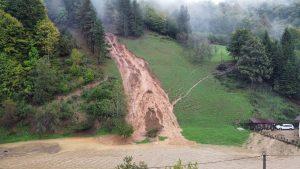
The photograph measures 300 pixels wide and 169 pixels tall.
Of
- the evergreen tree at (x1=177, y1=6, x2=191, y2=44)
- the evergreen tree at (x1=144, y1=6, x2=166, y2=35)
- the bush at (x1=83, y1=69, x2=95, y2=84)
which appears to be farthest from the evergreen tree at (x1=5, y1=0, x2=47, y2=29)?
the evergreen tree at (x1=177, y1=6, x2=191, y2=44)

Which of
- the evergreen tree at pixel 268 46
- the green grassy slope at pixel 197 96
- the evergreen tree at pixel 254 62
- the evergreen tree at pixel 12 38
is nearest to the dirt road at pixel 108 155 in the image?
the green grassy slope at pixel 197 96

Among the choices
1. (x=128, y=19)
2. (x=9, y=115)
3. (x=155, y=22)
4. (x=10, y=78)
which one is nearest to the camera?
(x=9, y=115)

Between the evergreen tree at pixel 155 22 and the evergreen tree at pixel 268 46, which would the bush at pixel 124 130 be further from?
the evergreen tree at pixel 155 22

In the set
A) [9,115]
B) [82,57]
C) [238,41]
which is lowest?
[9,115]

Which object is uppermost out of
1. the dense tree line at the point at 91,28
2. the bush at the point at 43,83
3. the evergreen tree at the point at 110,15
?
the evergreen tree at the point at 110,15

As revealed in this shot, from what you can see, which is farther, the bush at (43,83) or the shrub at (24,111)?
the bush at (43,83)

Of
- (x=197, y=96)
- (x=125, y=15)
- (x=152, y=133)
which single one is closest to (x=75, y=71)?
(x=152, y=133)

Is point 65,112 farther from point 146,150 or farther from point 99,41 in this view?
point 99,41
